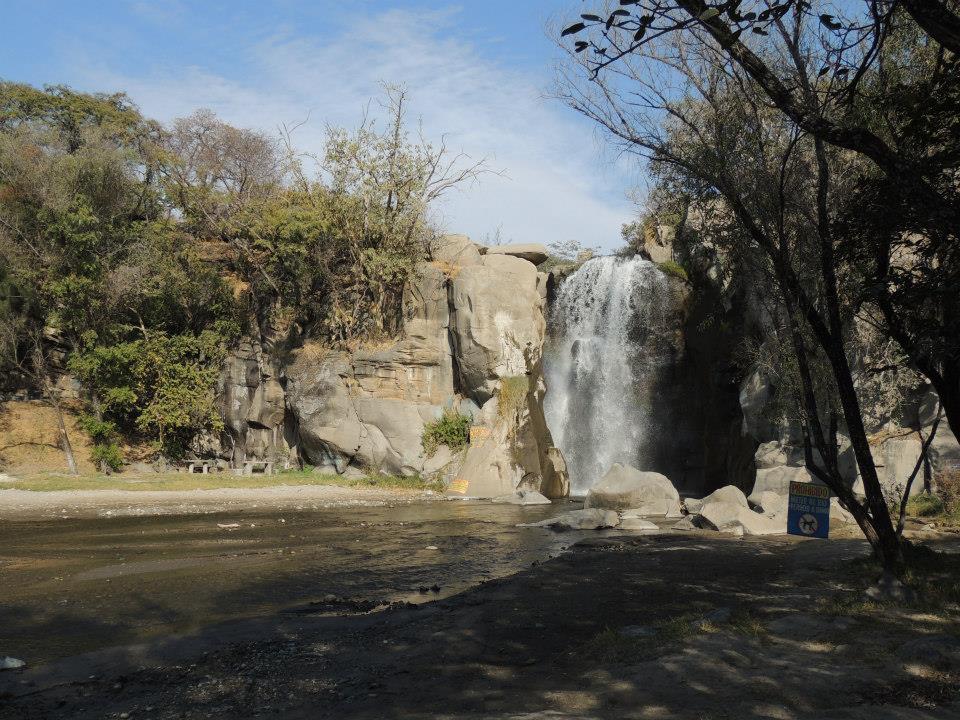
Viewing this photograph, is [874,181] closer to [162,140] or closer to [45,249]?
[45,249]

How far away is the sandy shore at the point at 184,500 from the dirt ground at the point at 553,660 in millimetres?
14687

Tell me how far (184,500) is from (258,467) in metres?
8.74

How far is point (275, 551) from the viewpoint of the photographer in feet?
53.0

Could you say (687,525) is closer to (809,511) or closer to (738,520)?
(738,520)

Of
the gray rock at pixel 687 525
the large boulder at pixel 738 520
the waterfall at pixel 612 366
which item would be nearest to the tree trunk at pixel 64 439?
the waterfall at pixel 612 366

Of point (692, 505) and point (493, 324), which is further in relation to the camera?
point (493, 324)

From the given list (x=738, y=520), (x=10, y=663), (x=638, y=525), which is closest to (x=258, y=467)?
(x=638, y=525)

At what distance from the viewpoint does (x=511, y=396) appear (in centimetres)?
3170

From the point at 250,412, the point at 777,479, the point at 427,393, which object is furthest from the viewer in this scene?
the point at 250,412

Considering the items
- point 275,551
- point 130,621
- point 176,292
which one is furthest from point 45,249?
point 130,621

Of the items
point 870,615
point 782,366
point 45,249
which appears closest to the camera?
point 870,615

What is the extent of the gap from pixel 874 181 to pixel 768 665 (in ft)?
17.6

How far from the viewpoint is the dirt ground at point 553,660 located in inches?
232

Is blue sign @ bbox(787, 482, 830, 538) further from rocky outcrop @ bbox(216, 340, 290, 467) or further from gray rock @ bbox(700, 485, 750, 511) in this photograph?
rocky outcrop @ bbox(216, 340, 290, 467)
